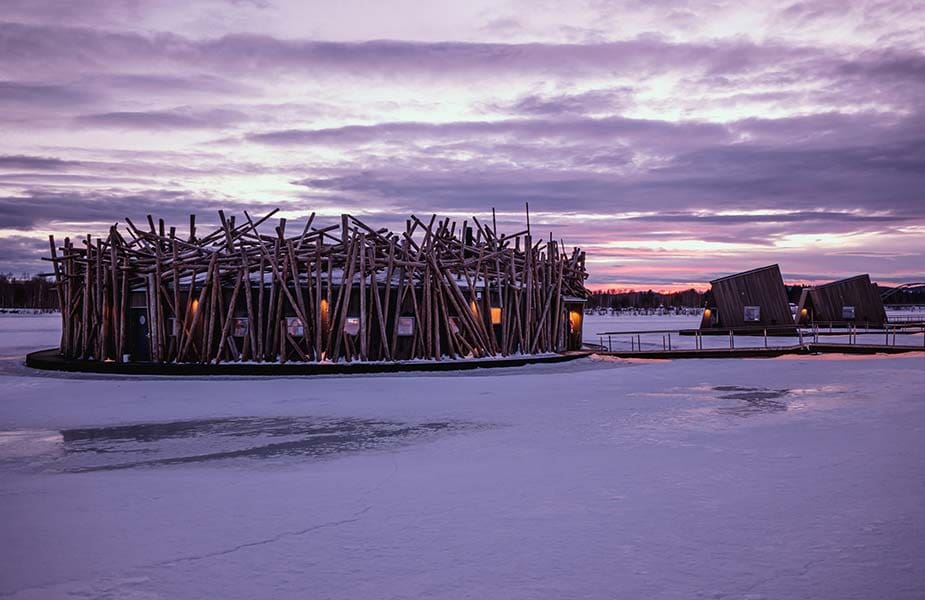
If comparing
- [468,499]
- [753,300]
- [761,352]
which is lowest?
[468,499]

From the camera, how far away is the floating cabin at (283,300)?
27.7m

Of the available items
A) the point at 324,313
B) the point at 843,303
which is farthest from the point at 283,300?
the point at 843,303

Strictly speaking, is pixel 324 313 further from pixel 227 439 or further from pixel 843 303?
pixel 843 303

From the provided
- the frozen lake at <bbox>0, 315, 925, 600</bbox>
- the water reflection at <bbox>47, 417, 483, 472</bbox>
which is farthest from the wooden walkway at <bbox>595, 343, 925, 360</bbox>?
the water reflection at <bbox>47, 417, 483, 472</bbox>

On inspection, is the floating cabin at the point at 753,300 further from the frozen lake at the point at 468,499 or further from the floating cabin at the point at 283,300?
the frozen lake at the point at 468,499

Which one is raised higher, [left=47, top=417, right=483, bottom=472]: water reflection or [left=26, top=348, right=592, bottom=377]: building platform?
[left=26, top=348, right=592, bottom=377]: building platform

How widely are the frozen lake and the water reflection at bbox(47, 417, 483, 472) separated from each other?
0.08 m

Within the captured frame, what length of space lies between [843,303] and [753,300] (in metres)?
12.9

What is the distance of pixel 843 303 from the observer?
2344 inches

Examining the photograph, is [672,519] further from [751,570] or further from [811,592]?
[811,592]

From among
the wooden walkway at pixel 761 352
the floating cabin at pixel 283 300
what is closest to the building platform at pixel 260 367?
the floating cabin at pixel 283 300

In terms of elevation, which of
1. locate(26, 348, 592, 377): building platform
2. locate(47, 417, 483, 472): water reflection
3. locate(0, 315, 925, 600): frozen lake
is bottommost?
locate(0, 315, 925, 600): frozen lake

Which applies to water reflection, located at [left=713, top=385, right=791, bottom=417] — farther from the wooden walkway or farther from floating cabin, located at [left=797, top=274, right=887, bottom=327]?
floating cabin, located at [left=797, top=274, right=887, bottom=327]

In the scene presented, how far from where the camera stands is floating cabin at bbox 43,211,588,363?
2770cm
